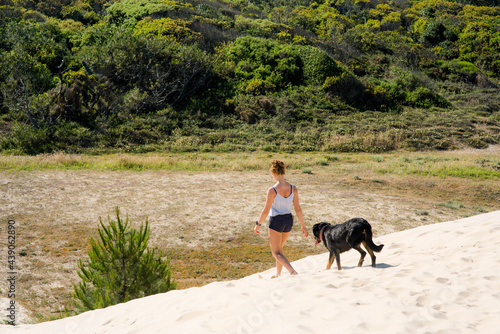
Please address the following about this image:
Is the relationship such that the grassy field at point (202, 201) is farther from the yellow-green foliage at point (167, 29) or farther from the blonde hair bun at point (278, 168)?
the yellow-green foliage at point (167, 29)

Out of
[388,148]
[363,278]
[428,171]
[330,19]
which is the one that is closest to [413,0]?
[330,19]

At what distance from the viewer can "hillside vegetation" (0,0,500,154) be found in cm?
2317

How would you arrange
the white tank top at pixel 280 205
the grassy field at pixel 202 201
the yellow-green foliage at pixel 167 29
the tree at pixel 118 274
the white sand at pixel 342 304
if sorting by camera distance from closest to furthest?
the white sand at pixel 342 304 < the tree at pixel 118 274 < the white tank top at pixel 280 205 < the grassy field at pixel 202 201 < the yellow-green foliage at pixel 167 29

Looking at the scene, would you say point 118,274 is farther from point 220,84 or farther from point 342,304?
point 220,84

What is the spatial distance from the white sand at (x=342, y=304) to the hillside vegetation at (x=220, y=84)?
60.0ft

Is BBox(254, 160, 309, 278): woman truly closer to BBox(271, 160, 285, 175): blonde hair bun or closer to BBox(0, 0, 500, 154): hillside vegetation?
BBox(271, 160, 285, 175): blonde hair bun

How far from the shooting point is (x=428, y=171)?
1711cm

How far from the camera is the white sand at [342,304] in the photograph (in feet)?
11.4

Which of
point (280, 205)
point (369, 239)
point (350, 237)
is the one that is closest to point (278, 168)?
point (280, 205)

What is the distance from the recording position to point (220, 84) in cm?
3038

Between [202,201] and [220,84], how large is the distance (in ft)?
65.8

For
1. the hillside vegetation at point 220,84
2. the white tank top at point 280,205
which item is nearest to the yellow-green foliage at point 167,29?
the hillside vegetation at point 220,84

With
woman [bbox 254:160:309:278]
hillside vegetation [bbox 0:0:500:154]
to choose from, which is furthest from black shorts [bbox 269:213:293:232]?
hillside vegetation [bbox 0:0:500:154]

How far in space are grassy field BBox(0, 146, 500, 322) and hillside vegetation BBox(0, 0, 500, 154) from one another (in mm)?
4712
